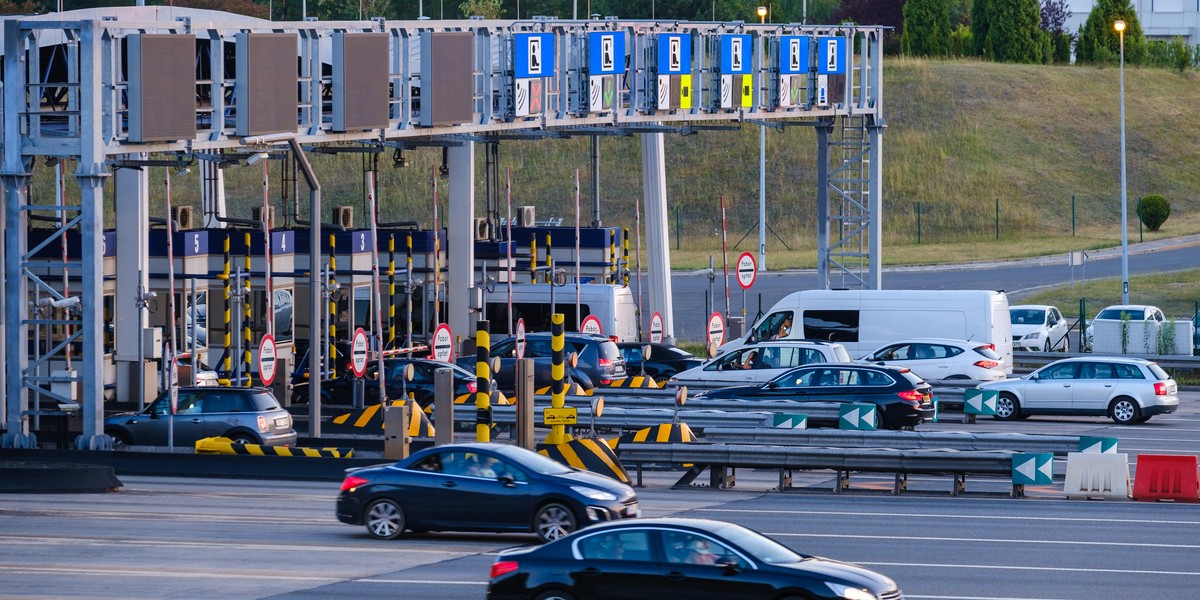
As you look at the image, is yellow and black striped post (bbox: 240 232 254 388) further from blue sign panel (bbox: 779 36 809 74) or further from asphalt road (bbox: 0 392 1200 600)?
blue sign panel (bbox: 779 36 809 74)

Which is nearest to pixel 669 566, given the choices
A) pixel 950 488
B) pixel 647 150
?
pixel 950 488

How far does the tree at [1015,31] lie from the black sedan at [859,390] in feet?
236

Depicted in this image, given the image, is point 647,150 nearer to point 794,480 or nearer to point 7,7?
point 794,480

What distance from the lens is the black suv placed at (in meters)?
34.7

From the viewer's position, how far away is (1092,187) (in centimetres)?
8481

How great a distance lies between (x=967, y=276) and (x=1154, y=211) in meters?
15.0

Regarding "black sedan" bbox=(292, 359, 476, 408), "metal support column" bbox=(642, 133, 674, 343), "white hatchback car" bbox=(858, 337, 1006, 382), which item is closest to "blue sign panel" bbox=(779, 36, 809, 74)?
"metal support column" bbox=(642, 133, 674, 343)

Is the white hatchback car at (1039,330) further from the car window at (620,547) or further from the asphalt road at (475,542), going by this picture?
the car window at (620,547)

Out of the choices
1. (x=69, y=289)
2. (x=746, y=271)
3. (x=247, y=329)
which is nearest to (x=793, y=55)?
(x=746, y=271)

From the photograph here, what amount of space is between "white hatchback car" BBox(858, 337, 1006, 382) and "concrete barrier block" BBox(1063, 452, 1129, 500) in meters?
10.9

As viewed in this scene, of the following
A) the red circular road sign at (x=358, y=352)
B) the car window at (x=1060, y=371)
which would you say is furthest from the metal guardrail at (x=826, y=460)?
the car window at (x=1060, y=371)

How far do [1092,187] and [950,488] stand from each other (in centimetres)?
6308

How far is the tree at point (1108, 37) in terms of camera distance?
9806cm

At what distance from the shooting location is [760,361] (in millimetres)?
33281
